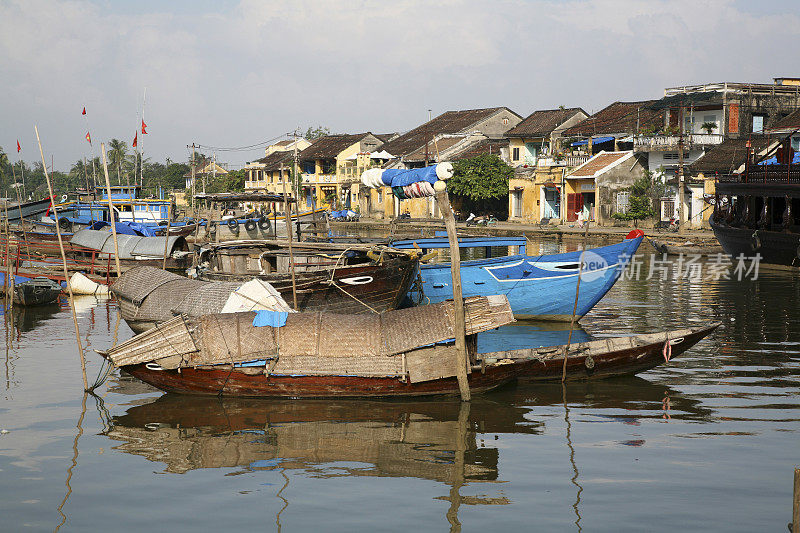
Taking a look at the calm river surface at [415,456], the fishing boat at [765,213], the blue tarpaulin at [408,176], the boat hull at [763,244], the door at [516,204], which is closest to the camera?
the calm river surface at [415,456]

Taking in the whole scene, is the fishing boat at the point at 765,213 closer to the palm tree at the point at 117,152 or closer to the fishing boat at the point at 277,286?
the fishing boat at the point at 277,286

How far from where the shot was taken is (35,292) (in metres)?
19.6

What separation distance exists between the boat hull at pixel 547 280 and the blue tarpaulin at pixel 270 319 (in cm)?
621

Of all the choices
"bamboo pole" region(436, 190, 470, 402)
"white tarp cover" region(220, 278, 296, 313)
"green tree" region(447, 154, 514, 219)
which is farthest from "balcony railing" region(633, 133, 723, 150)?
"bamboo pole" region(436, 190, 470, 402)

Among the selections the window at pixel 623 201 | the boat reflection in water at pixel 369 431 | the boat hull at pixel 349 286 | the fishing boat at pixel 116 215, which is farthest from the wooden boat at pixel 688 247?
the boat reflection in water at pixel 369 431

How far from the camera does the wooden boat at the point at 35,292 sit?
19.5 meters

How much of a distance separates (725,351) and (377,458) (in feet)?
27.2

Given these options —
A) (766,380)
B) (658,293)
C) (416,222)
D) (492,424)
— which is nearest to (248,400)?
(492,424)

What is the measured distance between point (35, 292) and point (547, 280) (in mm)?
12595

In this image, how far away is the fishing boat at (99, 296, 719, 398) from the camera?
10516 mm

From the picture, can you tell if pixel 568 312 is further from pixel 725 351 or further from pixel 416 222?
pixel 416 222

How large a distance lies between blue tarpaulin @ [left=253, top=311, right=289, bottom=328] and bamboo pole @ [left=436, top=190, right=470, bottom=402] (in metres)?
2.37

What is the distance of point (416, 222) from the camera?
49000mm

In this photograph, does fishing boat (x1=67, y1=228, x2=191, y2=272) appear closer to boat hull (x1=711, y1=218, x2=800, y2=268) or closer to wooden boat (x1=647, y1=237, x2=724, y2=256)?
wooden boat (x1=647, y1=237, x2=724, y2=256)
